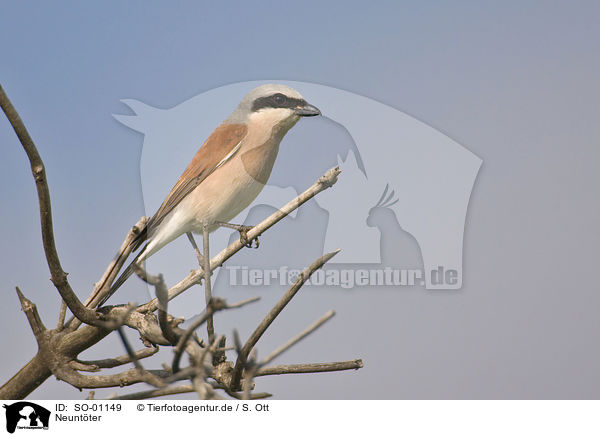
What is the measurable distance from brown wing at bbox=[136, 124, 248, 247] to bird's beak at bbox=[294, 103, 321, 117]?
291mm

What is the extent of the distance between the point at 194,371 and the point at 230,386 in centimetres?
23

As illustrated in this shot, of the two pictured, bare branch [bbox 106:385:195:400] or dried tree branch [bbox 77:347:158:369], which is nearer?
bare branch [bbox 106:385:195:400]

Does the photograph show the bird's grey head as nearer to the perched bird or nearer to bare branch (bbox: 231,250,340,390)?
the perched bird

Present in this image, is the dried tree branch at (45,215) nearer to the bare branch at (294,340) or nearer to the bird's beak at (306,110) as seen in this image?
the bare branch at (294,340)

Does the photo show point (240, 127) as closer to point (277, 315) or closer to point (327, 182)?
point (327, 182)

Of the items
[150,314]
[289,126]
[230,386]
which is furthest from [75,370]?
[289,126]

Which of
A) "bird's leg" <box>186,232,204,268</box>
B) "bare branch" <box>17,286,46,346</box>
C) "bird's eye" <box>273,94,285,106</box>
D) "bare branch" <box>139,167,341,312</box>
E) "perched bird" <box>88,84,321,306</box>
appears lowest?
"bare branch" <box>17,286,46,346</box>

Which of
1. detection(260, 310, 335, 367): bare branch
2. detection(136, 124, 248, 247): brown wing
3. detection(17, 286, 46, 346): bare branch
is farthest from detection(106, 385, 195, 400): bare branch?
detection(136, 124, 248, 247): brown wing

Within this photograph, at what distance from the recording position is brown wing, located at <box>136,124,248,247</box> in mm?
2053

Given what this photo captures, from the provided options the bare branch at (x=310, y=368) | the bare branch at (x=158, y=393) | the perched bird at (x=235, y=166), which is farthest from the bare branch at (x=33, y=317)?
the bare branch at (x=310, y=368)

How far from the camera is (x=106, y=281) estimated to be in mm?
1537
